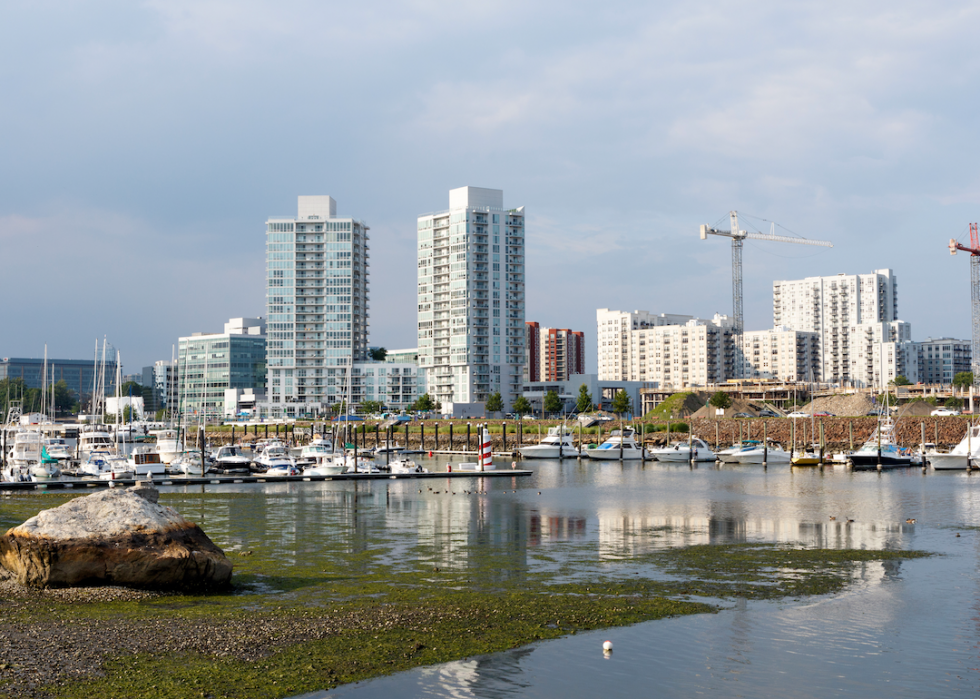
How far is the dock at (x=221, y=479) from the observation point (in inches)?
2627

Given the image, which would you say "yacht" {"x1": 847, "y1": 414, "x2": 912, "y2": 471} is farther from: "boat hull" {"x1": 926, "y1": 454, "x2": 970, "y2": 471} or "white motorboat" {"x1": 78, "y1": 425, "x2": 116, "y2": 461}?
"white motorboat" {"x1": 78, "y1": 425, "x2": 116, "y2": 461}

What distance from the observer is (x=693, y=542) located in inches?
1487

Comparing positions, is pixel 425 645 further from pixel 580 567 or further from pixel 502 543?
pixel 502 543

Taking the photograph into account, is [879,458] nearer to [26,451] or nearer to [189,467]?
[189,467]

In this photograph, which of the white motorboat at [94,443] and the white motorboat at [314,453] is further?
the white motorboat at [94,443]

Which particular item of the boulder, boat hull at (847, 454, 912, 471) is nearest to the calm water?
the boulder

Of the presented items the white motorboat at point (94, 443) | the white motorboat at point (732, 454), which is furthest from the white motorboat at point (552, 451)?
the white motorboat at point (94, 443)

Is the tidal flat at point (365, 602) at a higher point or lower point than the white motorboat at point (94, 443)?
higher

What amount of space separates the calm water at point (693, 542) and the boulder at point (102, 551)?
8640 mm

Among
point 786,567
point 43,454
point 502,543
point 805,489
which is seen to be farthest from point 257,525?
point 43,454

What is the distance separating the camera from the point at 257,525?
4381cm

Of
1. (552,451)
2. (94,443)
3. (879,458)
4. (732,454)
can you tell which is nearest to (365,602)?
(879,458)

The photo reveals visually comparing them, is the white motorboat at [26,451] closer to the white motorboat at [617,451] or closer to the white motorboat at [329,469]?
the white motorboat at [329,469]

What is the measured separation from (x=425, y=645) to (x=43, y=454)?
86179 millimetres
